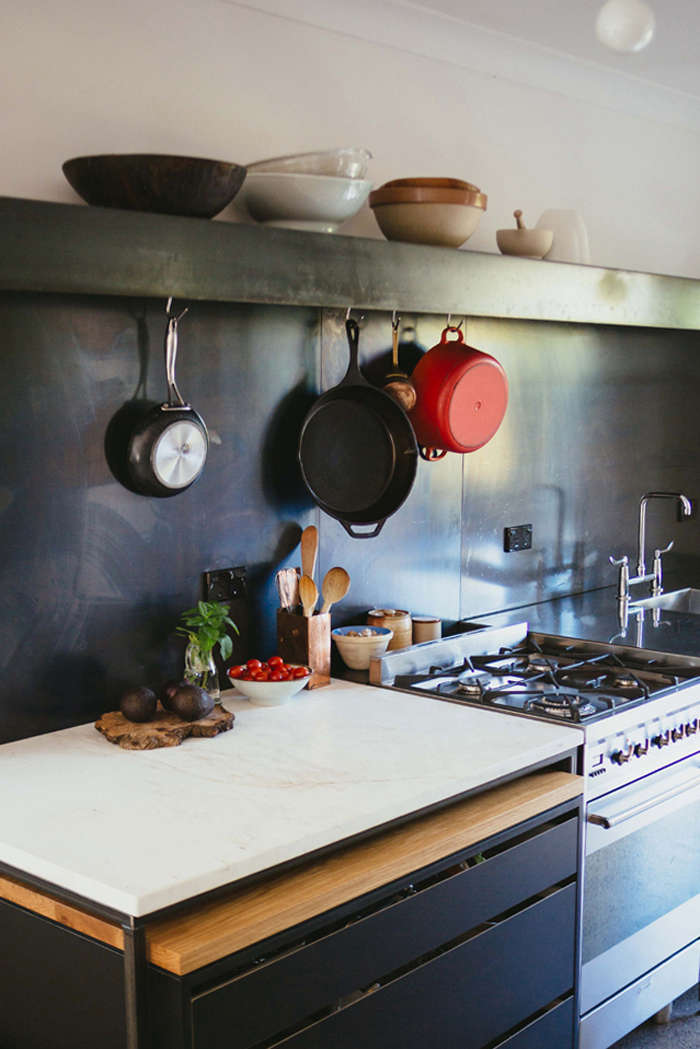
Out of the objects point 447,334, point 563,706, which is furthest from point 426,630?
point 447,334

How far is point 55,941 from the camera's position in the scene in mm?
1703

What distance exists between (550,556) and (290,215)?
63.7 inches

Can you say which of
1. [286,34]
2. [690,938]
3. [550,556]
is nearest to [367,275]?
[286,34]

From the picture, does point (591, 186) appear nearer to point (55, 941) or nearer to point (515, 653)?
point (515, 653)

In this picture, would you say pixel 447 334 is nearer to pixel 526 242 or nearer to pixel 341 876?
pixel 526 242

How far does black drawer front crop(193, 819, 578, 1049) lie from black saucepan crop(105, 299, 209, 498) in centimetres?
101

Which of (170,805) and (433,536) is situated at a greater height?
(433,536)

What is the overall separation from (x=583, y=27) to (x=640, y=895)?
7.47 feet

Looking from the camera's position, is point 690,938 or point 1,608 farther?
point 690,938

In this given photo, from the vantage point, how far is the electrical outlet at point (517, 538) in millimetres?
3498

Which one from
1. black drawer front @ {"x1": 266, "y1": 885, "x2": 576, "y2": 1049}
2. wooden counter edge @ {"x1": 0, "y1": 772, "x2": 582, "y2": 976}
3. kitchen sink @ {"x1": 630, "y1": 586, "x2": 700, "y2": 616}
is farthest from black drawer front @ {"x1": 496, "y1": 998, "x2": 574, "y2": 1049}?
kitchen sink @ {"x1": 630, "y1": 586, "x2": 700, "y2": 616}

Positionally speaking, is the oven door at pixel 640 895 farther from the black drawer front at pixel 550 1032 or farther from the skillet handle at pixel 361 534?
the skillet handle at pixel 361 534

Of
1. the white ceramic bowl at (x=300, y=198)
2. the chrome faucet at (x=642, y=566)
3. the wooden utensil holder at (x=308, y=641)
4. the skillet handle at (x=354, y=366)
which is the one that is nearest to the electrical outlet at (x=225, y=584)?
the wooden utensil holder at (x=308, y=641)

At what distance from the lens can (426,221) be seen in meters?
2.72
